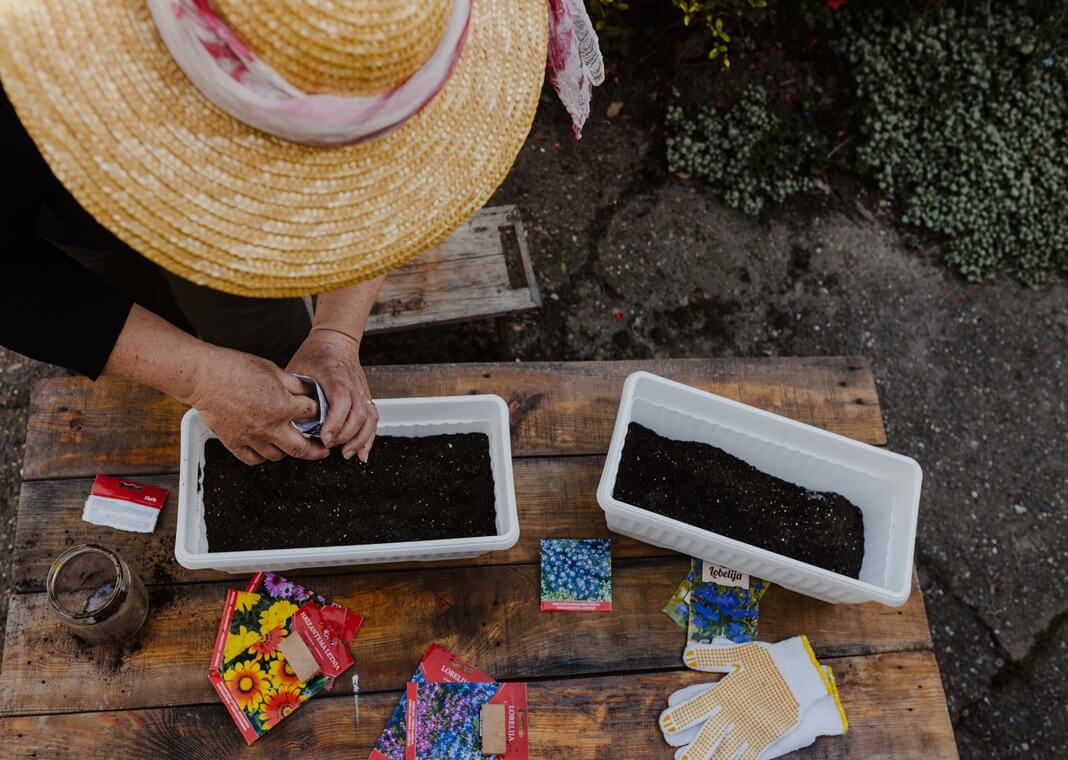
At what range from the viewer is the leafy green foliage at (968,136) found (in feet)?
9.90

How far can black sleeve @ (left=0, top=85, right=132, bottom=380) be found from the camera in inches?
46.0

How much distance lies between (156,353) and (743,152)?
91.7 inches

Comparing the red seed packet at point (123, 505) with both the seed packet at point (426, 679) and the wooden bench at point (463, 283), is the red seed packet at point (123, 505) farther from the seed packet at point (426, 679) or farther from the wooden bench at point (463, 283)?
the wooden bench at point (463, 283)

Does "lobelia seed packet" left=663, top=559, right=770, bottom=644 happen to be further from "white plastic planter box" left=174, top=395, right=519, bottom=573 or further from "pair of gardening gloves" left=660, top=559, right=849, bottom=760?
"white plastic planter box" left=174, top=395, right=519, bottom=573

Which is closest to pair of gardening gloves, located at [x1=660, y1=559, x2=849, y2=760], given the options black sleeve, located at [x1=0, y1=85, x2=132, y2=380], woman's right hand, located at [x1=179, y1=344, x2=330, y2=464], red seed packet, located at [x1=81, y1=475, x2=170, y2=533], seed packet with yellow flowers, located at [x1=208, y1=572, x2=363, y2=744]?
seed packet with yellow flowers, located at [x1=208, y1=572, x2=363, y2=744]

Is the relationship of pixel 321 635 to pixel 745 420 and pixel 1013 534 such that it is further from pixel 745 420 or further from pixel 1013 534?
pixel 1013 534

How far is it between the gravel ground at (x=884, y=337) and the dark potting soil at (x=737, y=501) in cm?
109

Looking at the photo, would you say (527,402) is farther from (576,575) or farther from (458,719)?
(458,719)

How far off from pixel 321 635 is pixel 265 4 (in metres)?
1.10

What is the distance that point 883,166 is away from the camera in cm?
304

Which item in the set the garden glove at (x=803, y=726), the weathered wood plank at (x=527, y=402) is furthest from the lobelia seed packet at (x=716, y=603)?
the weathered wood plank at (x=527, y=402)

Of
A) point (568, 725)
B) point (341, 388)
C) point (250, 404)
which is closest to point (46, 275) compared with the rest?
point (250, 404)

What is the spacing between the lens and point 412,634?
1503mm

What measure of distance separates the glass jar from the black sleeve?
13.7 inches
